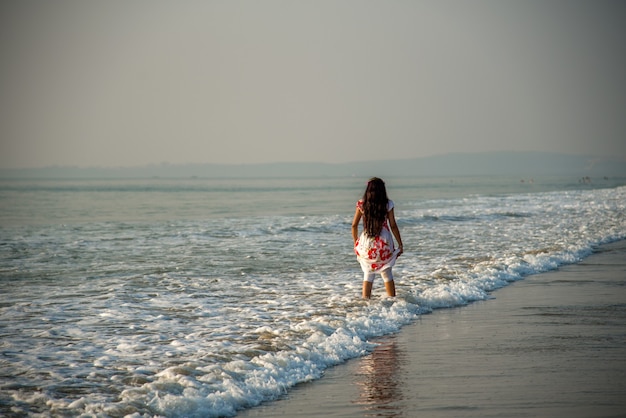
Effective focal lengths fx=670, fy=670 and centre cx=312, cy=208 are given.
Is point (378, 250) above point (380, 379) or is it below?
above

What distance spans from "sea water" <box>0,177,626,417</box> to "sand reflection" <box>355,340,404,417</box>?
281 millimetres

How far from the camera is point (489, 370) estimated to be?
6398mm

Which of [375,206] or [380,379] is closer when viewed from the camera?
[380,379]

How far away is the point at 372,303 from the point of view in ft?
33.1

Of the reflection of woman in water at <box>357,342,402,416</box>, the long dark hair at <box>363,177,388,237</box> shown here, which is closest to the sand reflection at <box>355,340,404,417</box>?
the reflection of woman in water at <box>357,342,402,416</box>

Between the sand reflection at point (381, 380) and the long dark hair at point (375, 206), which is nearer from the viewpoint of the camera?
the sand reflection at point (381, 380)

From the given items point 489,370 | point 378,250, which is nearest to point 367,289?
point 378,250

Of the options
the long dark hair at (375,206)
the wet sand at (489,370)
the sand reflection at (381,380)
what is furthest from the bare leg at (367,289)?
the sand reflection at (381,380)

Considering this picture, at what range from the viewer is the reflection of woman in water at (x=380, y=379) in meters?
5.62

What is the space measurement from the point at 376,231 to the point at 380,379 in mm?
3909

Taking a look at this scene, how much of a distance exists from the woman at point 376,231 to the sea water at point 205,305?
0.58m

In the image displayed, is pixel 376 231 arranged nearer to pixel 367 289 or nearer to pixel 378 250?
pixel 378 250

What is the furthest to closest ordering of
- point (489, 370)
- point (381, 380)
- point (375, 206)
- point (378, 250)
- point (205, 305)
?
point (205, 305), point (378, 250), point (375, 206), point (489, 370), point (381, 380)

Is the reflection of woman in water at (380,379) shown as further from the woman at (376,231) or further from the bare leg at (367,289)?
the bare leg at (367,289)
